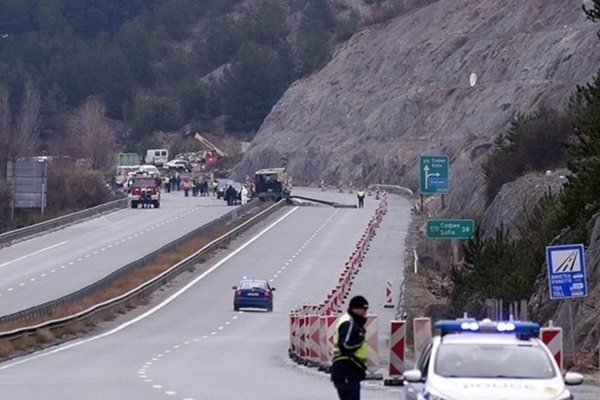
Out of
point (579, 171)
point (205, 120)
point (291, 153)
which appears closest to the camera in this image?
point (579, 171)

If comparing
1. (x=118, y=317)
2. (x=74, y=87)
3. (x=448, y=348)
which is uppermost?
(x=74, y=87)

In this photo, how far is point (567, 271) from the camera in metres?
24.4

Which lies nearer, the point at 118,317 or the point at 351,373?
the point at 351,373

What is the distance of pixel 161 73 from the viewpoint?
190 meters

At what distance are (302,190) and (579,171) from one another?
86505 millimetres

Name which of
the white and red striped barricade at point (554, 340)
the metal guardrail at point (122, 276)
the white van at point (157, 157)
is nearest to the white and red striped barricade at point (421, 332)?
the white and red striped barricade at point (554, 340)

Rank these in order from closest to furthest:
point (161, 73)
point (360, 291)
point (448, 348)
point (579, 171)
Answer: point (448, 348) → point (579, 171) → point (360, 291) → point (161, 73)

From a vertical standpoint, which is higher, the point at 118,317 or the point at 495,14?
the point at 495,14

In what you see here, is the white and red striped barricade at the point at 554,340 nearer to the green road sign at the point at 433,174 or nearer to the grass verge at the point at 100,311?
the grass verge at the point at 100,311

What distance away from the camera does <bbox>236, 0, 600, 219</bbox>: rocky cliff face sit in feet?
304

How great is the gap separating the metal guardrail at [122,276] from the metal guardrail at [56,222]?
9.36m

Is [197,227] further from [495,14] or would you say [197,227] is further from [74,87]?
[74,87]

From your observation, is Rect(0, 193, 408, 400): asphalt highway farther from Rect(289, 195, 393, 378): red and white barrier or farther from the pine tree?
the pine tree

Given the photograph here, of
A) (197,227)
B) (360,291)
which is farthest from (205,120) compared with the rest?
(360,291)
